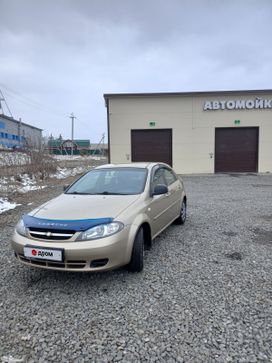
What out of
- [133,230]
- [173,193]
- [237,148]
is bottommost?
[133,230]

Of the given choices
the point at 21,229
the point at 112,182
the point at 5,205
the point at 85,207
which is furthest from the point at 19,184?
the point at 85,207

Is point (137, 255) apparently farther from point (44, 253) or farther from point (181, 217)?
point (181, 217)

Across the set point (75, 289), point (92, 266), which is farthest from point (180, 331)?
point (75, 289)

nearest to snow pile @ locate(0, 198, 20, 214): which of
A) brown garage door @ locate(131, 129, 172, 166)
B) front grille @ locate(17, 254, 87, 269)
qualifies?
front grille @ locate(17, 254, 87, 269)

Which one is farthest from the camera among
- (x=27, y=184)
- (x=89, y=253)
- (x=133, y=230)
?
(x=27, y=184)

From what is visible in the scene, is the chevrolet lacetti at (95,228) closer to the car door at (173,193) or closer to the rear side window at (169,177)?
the car door at (173,193)

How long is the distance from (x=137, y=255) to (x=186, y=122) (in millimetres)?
14920

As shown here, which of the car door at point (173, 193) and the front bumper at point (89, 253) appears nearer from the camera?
the front bumper at point (89, 253)

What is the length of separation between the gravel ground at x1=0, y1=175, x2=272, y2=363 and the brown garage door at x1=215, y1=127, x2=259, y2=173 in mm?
13495

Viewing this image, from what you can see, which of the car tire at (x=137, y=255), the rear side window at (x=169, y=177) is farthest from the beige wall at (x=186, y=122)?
the car tire at (x=137, y=255)

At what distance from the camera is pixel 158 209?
4.35 metres

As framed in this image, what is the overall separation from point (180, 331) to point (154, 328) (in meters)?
0.23

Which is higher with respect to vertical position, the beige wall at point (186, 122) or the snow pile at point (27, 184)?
the beige wall at point (186, 122)

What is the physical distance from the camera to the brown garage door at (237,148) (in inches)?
680
